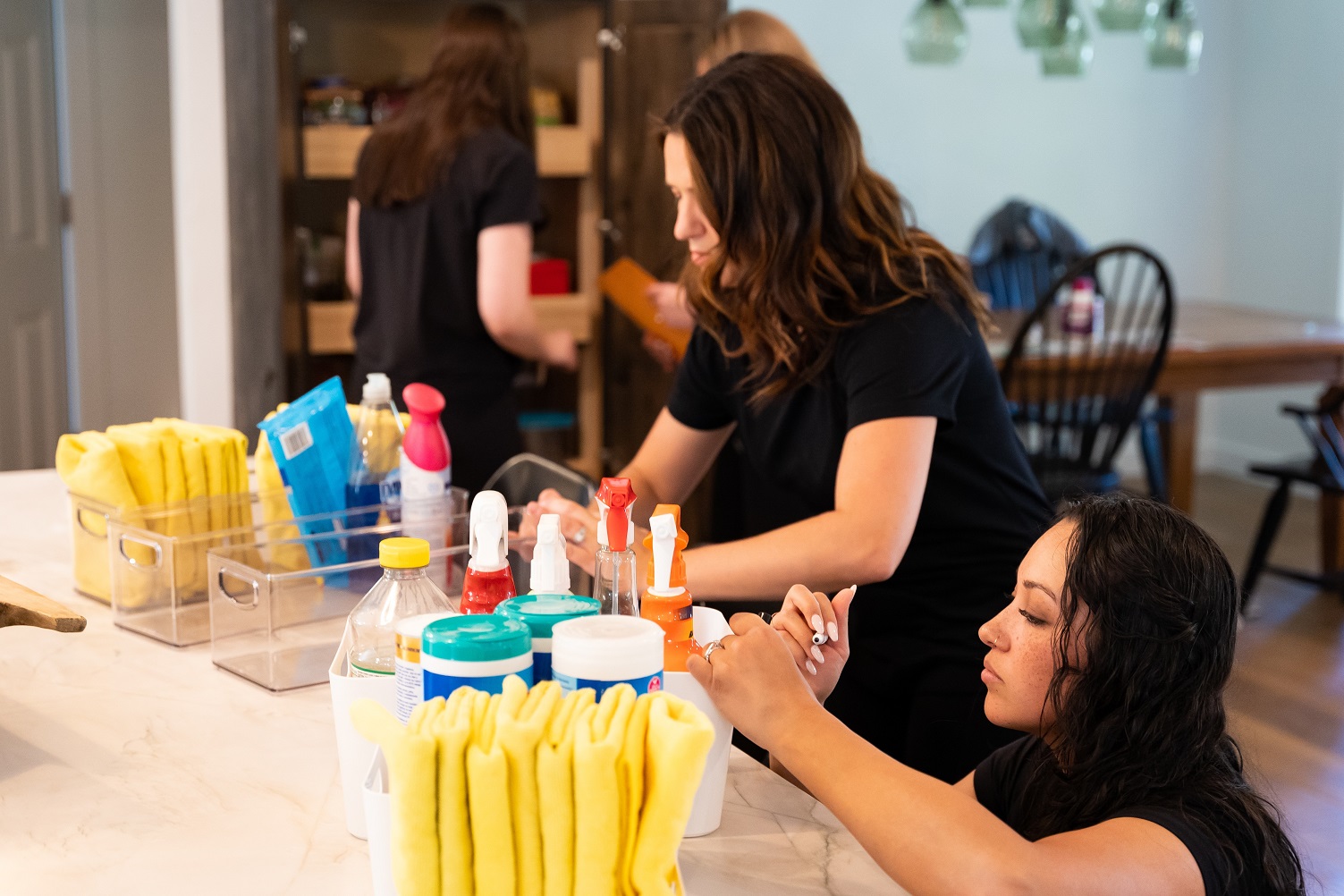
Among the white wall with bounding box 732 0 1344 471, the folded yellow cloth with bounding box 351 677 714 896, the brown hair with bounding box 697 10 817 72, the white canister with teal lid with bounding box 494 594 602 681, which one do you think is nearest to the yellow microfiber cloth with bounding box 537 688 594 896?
the folded yellow cloth with bounding box 351 677 714 896

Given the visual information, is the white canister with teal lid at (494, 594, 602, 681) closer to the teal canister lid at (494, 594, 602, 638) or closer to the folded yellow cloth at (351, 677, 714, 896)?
the teal canister lid at (494, 594, 602, 638)

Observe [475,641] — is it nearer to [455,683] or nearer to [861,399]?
[455,683]

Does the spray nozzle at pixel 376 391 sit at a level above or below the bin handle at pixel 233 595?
above

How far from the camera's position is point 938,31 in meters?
3.69

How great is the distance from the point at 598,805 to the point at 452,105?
212cm

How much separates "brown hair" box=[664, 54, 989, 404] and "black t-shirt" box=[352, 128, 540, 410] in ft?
3.33

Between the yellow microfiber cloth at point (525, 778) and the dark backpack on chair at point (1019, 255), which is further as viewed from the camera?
the dark backpack on chair at point (1019, 255)

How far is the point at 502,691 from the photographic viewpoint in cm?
87

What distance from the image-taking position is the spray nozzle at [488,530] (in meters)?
1.05

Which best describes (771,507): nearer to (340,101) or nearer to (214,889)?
(340,101)

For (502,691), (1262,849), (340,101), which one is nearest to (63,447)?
(502,691)

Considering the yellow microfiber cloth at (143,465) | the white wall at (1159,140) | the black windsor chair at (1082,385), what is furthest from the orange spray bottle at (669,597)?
the white wall at (1159,140)

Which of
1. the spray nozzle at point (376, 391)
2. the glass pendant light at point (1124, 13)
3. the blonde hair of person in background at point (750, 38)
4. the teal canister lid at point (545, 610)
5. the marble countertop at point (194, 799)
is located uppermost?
the glass pendant light at point (1124, 13)

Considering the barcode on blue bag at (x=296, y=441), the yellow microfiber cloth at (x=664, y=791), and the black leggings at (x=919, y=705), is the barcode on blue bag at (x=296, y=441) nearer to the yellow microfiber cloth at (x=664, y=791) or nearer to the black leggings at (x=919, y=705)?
the black leggings at (x=919, y=705)
